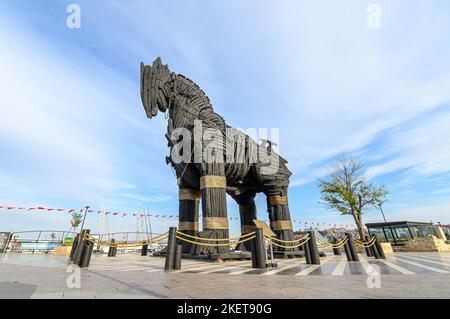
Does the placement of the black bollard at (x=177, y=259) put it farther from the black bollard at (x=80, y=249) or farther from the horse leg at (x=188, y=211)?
the horse leg at (x=188, y=211)

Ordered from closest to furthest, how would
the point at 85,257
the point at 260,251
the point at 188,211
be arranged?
the point at 260,251 → the point at 85,257 → the point at 188,211

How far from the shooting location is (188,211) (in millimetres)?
9891

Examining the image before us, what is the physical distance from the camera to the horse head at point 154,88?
30.0ft

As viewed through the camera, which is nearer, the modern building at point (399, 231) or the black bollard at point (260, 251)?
the black bollard at point (260, 251)

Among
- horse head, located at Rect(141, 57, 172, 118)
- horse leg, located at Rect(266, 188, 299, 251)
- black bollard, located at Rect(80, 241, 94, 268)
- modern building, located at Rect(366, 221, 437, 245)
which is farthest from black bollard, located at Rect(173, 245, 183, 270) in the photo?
modern building, located at Rect(366, 221, 437, 245)

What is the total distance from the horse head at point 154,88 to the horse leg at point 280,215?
7.08 m

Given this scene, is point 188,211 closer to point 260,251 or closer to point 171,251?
point 171,251

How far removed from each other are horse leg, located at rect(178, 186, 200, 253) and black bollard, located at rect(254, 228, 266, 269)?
4718mm

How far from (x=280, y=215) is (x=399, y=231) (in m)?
15.0

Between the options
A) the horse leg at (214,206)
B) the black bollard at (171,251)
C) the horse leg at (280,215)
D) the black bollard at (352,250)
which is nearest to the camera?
the black bollard at (171,251)

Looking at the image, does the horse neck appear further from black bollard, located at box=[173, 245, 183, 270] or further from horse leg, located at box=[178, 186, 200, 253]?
black bollard, located at box=[173, 245, 183, 270]

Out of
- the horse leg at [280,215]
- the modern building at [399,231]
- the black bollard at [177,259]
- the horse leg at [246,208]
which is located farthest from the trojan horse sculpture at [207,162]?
the modern building at [399,231]

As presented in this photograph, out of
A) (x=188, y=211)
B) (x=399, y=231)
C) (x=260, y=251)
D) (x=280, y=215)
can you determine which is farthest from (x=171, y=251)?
(x=399, y=231)
